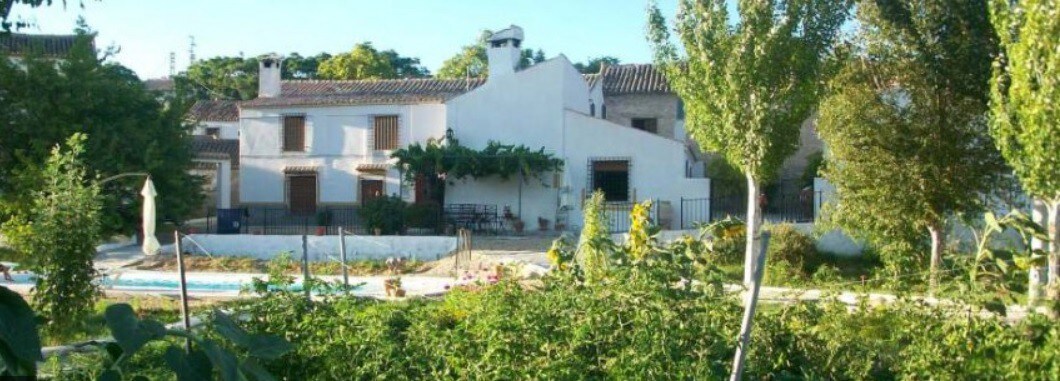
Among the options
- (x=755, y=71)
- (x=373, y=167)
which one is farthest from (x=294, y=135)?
(x=755, y=71)

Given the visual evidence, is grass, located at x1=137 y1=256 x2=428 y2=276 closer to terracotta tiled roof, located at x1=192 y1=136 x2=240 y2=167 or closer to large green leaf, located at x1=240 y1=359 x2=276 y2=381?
terracotta tiled roof, located at x1=192 y1=136 x2=240 y2=167

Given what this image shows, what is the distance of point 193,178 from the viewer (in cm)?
2733

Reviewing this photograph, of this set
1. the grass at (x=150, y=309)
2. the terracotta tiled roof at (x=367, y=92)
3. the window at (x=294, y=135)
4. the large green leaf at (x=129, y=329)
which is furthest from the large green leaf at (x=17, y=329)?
the window at (x=294, y=135)

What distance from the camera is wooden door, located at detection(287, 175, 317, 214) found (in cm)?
3469

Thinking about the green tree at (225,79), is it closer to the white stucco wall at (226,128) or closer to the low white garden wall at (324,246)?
the white stucco wall at (226,128)

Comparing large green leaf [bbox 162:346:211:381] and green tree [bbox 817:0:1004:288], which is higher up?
green tree [bbox 817:0:1004:288]

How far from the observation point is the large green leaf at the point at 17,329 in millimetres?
1491

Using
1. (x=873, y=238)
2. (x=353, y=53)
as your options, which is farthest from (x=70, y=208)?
(x=353, y=53)

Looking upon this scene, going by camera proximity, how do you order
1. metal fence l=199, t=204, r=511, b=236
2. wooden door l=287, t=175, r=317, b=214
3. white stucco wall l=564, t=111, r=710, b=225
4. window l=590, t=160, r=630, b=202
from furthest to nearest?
wooden door l=287, t=175, r=317, b=214, window l=590, t=160, r=630, b=202, white stucco wall l=564, t=111, r=710, b=225, metal fence l=199, t=204, r=511, b=236

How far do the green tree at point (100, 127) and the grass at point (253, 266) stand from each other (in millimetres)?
2146

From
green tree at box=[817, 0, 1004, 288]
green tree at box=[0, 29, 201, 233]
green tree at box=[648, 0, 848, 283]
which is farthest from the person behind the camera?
green tree at box=[0, 29, 201, 233]

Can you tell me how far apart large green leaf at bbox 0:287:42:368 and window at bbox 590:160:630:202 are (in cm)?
2792

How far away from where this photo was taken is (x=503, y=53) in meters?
31.8

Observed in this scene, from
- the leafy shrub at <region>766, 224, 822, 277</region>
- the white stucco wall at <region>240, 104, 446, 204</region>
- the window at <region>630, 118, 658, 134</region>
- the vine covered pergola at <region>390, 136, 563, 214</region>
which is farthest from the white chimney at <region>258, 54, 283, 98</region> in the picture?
the leafy shrub at <region>766, 224, 822, 277</region>
